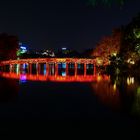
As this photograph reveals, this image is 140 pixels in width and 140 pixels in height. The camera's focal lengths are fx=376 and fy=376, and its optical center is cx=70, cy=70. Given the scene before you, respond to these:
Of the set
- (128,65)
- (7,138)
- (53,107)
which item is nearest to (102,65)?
(128,65)

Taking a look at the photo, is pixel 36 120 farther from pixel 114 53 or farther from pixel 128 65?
pixel 114 53

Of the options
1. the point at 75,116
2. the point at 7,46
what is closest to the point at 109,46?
the point at 7,46

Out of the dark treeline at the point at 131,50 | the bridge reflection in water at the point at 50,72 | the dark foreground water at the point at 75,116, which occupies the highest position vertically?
the dark treeline at the point at 131,50

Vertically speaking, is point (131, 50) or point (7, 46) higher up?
point (7, 46)

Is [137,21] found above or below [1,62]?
above

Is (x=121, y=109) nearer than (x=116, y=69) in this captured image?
Yes

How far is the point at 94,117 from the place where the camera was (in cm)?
1667

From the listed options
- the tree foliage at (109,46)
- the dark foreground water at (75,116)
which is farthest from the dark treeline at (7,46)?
the dark foreground water at (75,116)

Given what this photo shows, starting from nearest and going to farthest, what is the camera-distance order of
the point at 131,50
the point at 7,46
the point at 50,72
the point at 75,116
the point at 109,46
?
the point at 75,116, the point at 131,50, the point at 109,46, the point at 50,72, the point at 7,46

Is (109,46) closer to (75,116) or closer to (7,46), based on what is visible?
(7,46)

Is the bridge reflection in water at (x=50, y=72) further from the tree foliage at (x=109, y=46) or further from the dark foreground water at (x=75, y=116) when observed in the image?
the dark foreground water at (x=75, y=116)

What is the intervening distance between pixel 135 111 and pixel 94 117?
7.75 feet

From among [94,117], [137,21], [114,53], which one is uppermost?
[137,21]

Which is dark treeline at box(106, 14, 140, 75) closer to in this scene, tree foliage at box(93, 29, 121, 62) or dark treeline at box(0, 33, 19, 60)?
tree foliage at box(93, 29, 121, 62)
